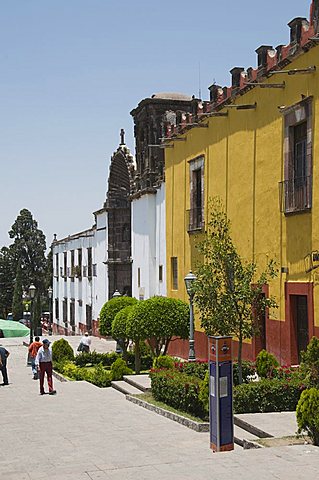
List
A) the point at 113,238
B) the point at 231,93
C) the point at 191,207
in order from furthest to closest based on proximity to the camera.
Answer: the point at 113,238 < the point at 191,207 < the point at 231,93

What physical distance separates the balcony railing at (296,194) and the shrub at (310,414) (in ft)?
20.5

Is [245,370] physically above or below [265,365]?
below

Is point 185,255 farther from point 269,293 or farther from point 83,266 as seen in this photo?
point 83,266

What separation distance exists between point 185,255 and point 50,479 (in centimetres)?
1449

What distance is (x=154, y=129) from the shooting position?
2584cm

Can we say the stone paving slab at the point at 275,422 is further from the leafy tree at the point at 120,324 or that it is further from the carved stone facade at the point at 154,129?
the carved stone facade at the point at 154,129

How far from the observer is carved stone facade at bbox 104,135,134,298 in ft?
106

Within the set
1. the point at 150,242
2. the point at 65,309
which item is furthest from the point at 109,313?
the point at 65,309

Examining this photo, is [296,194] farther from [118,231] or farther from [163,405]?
[118,231]

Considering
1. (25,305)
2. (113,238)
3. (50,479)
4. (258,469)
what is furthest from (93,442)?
(25,305)

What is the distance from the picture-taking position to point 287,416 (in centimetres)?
1023

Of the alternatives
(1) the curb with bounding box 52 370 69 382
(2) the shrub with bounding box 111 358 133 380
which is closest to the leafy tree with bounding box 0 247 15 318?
(1) the curb with bounding box 52 370 69 382

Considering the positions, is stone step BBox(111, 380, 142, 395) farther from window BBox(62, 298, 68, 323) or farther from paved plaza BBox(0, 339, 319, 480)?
window BBox(62, 298, 68, 323)

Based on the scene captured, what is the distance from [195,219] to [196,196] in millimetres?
668
